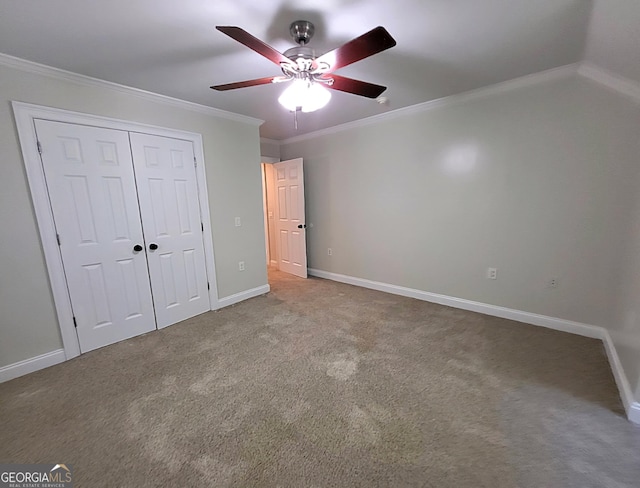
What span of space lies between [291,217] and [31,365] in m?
3.46

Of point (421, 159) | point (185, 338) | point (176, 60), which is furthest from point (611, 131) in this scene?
point (185, 338)

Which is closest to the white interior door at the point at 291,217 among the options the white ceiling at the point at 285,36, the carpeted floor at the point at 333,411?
the white ceiling at the point at 285,36

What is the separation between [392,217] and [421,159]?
0.82 metres

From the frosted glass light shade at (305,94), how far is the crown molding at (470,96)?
1929 mm

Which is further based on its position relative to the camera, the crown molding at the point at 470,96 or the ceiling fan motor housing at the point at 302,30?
the crown molding at the point at 470,96

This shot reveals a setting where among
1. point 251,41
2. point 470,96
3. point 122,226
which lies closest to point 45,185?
point 122,226

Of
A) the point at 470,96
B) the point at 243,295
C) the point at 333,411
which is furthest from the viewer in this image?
the point at 243,295

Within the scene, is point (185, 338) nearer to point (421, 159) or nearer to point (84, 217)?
point (84, 217)

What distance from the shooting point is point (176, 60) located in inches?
80.4

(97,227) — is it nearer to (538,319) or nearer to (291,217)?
(291,217)

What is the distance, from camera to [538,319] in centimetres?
271

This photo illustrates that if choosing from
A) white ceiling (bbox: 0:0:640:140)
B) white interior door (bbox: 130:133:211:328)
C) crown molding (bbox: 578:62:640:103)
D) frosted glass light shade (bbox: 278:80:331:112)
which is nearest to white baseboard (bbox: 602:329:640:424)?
crown molding (bbox: 578:62:640:103)

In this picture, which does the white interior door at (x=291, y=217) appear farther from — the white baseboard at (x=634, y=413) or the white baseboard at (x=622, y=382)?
the white baseboard at (x=634, y=413)

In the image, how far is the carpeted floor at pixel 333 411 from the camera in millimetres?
1328
